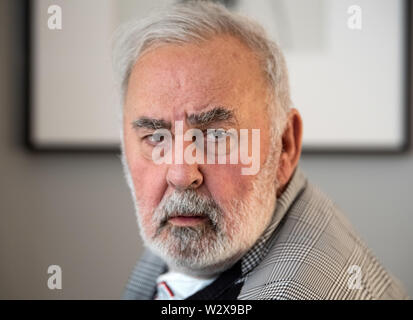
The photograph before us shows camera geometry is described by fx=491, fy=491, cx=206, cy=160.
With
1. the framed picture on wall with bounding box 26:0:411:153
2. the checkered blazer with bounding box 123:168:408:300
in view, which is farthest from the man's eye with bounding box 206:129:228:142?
the framed picture on wall with bounding box 26:0:411:153

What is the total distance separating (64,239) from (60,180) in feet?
0.35

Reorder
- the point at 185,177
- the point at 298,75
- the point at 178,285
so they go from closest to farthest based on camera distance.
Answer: the point at 185,177, the point at 178,285, the point at 298,75

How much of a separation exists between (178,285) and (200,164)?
0.21m

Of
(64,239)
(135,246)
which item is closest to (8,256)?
(64,239)

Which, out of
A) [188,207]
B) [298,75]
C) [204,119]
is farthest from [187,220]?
[298,75]

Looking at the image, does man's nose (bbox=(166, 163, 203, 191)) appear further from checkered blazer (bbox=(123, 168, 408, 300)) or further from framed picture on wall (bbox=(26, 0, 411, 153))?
framed picture on wall (bbox=(26, 0, 411, 153))

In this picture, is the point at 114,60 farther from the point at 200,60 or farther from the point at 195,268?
the point at 195,268

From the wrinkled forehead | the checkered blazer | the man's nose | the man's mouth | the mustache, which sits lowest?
the checkered blazer

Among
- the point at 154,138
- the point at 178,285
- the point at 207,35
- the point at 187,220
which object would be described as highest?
the point at 207,35

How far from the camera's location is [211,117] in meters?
0.61

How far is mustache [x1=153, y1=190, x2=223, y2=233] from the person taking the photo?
600mm

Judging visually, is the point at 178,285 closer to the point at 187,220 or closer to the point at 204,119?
the point at 187,220

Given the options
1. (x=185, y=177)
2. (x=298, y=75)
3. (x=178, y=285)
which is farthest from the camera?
(x=298, y=75)

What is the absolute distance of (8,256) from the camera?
88 cm
